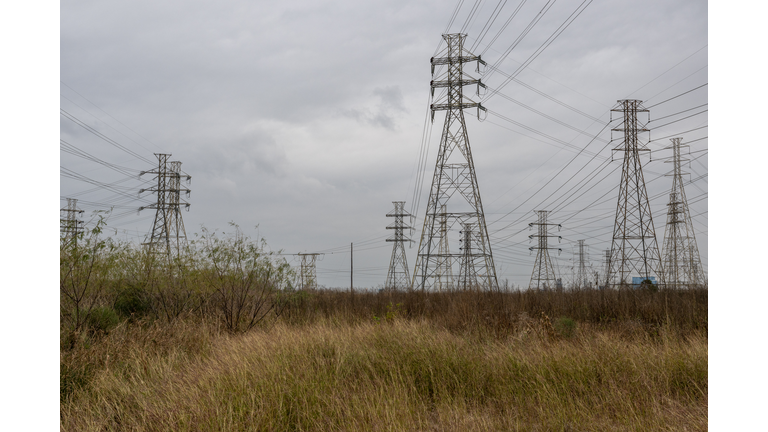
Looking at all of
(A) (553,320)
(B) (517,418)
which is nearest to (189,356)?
(B) (517,418)

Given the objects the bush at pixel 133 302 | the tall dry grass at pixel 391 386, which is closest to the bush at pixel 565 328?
the tall dry grass at pixel 391 386

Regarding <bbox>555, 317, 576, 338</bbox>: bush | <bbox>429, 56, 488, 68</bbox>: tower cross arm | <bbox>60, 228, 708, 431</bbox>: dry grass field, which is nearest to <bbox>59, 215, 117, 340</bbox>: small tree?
<bbox>60, 228, 708, 431</bbox>: dry grass field

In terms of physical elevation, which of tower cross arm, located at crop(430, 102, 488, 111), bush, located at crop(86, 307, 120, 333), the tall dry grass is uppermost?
tower cross arm, located at crop(430, 102, 488, 111)

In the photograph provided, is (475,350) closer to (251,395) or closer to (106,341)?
(251,395)

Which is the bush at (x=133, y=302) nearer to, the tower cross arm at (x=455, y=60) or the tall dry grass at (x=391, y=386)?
the tall dry grass at (x=391, y=386)

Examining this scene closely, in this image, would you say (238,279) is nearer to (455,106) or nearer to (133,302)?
(133,302)

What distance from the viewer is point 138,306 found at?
47.1 ft

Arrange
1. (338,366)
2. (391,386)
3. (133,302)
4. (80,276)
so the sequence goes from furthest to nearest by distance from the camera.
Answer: (133,302), (80,276), (338,366), (391,386)

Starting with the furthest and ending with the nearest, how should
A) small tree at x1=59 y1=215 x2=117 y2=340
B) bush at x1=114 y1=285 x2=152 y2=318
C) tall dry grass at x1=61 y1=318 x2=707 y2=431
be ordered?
bush at x1=114 y1=285 x2=152 y2=318
small tree at x1=59 y1=215 x2=117 y2=340
tall dry grass at x1=61 y1=318 x2=707 y2=431

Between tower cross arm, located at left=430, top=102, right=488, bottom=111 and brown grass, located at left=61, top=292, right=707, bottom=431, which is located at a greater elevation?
tower cross arm, located at left=430, top=102, right=488, bottom=111

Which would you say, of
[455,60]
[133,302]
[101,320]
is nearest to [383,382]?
[101,320]

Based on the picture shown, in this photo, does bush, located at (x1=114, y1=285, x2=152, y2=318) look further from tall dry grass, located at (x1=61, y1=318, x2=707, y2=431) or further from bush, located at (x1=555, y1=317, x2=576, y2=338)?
bush, located at (x1=555, y1=317, x2=576, y2=338)

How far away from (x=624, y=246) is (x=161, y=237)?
29268mm

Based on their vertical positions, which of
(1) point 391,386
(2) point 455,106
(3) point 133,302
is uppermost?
(2) point 455,106
